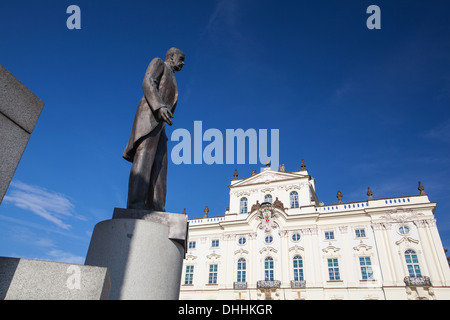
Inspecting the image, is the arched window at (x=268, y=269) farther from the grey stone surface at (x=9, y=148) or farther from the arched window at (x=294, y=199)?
the grey stone surface at (x=9, y=148)

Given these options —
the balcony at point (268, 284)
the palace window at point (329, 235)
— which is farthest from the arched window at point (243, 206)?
the palace window at point (329, 235)

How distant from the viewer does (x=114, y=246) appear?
2.69 meters

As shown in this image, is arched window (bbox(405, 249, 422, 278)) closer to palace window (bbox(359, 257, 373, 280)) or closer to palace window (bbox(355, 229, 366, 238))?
palace window (bbox(359, 257, 373, 280))

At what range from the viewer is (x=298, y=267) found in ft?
78.9

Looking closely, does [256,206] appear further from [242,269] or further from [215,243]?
[242,269]

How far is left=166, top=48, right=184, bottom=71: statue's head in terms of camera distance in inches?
163

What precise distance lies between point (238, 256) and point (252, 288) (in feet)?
10.1

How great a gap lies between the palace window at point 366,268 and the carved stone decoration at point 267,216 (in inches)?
292

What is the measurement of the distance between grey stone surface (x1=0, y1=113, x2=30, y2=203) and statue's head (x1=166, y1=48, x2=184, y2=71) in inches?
99.3

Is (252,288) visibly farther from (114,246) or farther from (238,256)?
(114,246)

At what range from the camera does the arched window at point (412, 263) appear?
21.1 m

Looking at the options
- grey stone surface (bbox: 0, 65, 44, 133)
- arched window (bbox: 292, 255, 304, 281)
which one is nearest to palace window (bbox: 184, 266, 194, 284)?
arched window (bbox: 292, 255, 304, 281)
